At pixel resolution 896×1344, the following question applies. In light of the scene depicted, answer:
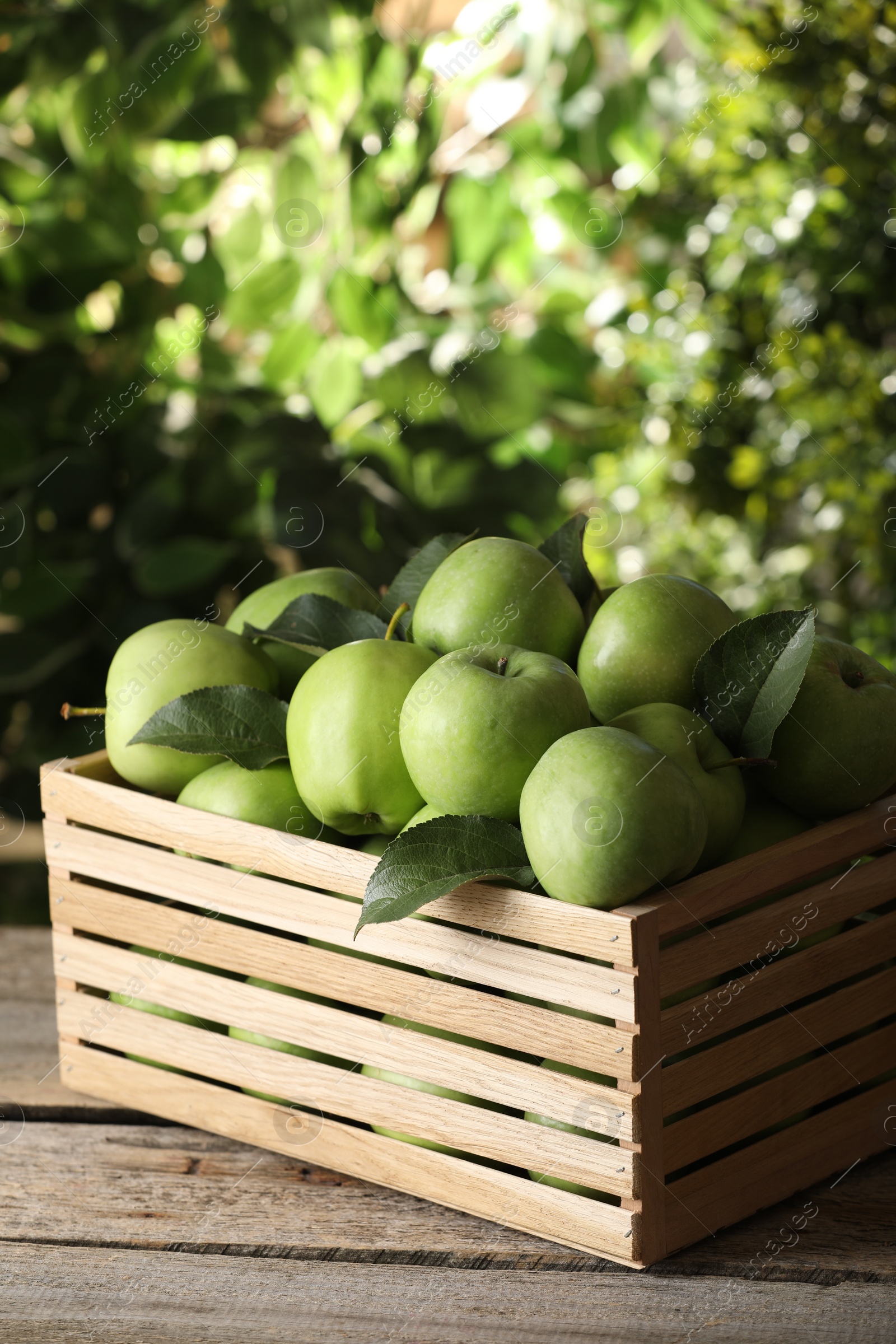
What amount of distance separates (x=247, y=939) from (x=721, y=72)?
181 centimetres

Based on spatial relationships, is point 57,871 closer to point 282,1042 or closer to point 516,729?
point 282,1042

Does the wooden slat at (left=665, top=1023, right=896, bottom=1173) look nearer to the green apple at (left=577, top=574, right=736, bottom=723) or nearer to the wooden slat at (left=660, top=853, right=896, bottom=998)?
the wooden slat at (left=660, top=853, right=896, bottom=998)

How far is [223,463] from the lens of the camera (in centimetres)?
201

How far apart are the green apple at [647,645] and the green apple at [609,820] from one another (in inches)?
4.9

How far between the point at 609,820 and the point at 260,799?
0.98 ft

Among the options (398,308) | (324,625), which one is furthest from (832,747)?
(398,308)

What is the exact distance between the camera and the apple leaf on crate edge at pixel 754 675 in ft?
2.69

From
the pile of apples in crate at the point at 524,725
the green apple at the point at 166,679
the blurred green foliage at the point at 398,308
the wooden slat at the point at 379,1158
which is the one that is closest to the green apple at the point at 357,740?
the pile of apples in crate at the point at 524,725

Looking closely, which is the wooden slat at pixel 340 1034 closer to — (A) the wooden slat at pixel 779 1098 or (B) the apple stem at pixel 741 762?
(A) the wooden slat at pixel 779 1098

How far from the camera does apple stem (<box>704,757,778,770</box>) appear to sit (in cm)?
81

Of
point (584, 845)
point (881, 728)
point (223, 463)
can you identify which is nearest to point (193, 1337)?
point (584, 845)

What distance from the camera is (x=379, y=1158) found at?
0.85 m

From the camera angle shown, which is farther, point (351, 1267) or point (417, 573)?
point (417, 573)

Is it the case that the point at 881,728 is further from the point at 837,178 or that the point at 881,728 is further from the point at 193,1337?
the point at 837,178
